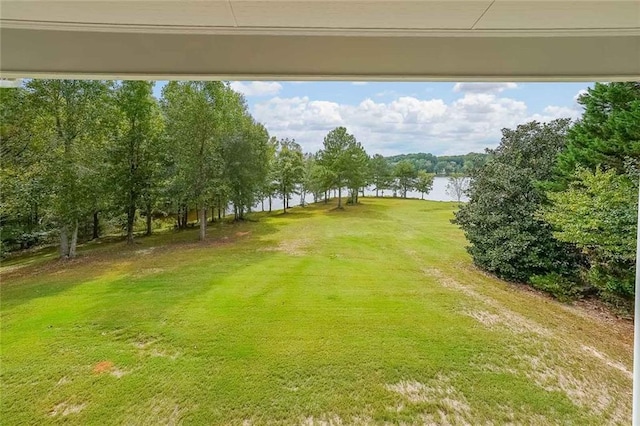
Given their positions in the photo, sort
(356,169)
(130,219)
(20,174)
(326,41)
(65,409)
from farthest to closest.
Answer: (356,169), (130,219), (20,174), (65,409), (326,41)

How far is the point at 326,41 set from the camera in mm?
1178

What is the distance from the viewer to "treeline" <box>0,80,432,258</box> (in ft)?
5.69

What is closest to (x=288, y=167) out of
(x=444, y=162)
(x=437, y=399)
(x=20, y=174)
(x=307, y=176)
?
(x=307, y=176)

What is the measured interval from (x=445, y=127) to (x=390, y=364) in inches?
53.2

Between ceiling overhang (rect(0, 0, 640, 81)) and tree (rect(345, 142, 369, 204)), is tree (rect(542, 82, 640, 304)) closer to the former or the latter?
ceiling overhang (rect(0, 0, 640, 81))

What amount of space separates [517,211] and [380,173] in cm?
81

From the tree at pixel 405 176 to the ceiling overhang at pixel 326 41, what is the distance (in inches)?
32.9

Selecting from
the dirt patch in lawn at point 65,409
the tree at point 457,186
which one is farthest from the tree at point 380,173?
the dirt patch in lawn at point 65,409

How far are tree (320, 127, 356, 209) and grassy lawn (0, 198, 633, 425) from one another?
1.58ft

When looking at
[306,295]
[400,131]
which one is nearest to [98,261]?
[306,295]

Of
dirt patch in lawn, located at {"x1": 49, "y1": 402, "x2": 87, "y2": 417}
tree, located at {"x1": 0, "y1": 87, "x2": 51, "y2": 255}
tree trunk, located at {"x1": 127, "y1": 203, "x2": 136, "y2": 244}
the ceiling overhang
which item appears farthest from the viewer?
tree trunk, located at {"x1": 127, "y1": 203, "x2": 136, "y2": 244}

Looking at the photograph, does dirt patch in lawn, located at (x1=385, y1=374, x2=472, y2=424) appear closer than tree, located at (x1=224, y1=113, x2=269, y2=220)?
Yes

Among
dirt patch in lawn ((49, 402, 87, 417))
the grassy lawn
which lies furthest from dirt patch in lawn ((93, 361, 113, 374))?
dirt patch in lawn ((49, 402, 87, 417))

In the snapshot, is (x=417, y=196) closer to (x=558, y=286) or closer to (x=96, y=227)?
(x=558, y=286)
